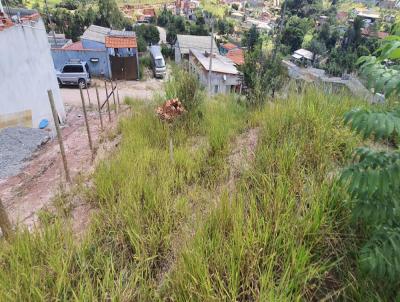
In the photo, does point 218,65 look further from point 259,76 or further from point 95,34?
point 259,76

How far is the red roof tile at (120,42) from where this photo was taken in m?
17.3

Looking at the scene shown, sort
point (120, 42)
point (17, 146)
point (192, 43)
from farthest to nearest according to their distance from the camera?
1. point (192, 43)
2. point (120, 42)
3. point (17, 146)

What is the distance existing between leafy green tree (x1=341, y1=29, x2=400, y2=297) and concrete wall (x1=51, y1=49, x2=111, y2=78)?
18.9m

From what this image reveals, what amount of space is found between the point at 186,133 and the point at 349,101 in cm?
243

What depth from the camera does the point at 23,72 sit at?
316 inches

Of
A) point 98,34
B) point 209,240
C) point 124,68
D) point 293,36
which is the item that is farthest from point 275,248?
point 293,36

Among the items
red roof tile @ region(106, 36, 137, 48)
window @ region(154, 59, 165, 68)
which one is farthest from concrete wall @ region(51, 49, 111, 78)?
window @ region(154, 59, 165, 68)

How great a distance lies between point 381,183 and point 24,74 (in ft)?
31.6

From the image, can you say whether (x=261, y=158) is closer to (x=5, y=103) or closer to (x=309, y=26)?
(x=5, y=103)

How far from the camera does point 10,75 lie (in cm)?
761

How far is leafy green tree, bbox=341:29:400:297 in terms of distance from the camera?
120 cm

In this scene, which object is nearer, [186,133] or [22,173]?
[186,133]

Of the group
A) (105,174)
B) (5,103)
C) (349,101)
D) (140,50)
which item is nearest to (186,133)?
(105,174)

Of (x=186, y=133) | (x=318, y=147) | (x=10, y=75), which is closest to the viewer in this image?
(x=318, y=147)
